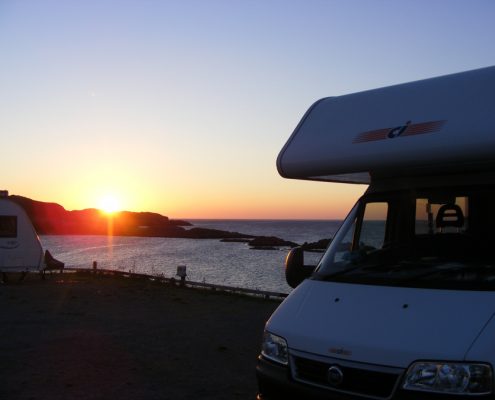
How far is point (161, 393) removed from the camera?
6.82 meters

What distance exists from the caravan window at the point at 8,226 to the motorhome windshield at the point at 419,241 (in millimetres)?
15651

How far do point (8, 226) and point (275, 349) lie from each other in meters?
16.3

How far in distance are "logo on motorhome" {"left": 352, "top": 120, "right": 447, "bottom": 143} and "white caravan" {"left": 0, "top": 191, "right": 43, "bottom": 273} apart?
52.5 feet

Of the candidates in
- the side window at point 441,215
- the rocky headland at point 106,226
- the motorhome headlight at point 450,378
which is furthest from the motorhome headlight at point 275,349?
the rocky headland at point 106,226

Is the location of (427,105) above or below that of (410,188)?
above

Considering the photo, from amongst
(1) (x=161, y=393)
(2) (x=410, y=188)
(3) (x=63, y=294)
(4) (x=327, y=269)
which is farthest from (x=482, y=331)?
(3) (x=63, y=294)

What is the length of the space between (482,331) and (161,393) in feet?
13.7

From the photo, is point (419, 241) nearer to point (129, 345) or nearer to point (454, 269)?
point (454, 269)

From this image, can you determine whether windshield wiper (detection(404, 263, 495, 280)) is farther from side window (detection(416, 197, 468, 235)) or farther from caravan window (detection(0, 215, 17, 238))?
caravan window (detection(0, 215, 17, 238))

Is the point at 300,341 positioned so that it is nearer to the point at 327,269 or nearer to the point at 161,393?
the point at 327,269

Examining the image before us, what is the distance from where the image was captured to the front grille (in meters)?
3.69

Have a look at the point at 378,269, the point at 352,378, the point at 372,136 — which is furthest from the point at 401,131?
the point at 352,378

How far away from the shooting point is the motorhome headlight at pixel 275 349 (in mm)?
4289

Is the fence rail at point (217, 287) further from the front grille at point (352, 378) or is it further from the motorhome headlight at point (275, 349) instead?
the front grille at point (352, 378)
